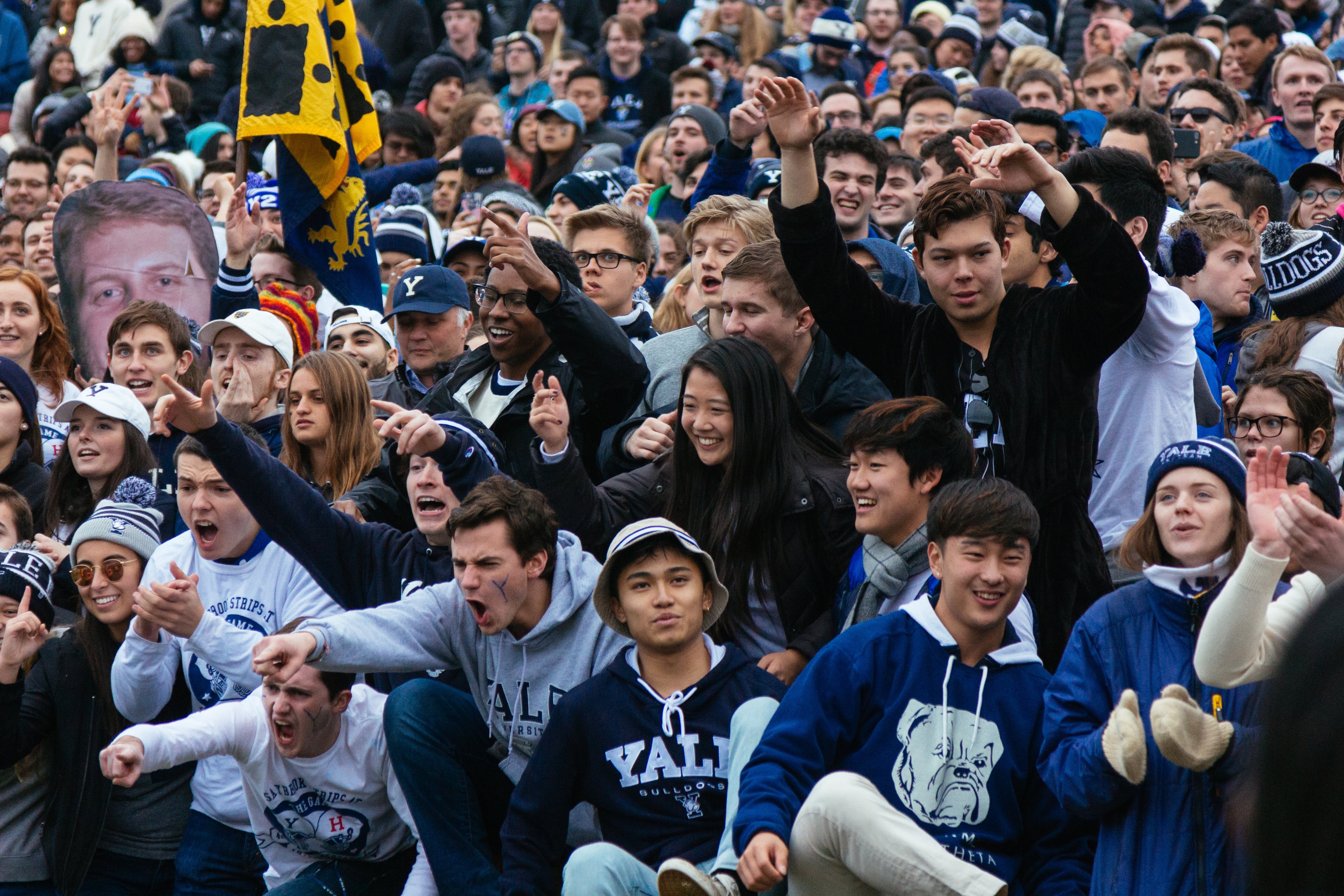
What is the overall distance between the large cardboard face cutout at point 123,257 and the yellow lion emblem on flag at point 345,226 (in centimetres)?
65

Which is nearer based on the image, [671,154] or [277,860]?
[277,860]

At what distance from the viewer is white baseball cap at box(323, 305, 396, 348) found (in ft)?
22.7

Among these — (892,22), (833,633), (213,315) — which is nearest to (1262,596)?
(833,633)

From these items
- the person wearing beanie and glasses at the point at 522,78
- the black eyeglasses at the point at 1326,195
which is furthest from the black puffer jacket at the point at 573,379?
the person wearing beanie and glasses at the point at 522,78

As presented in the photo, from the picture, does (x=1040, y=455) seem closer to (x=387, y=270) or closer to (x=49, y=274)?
(x=387, y=270)

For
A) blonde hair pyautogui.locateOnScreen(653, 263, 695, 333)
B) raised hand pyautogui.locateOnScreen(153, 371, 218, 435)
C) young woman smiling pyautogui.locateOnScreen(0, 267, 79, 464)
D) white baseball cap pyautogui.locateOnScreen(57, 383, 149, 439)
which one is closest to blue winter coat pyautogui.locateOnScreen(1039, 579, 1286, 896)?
raised hand pyautogui.locateOnScreen(153, 371, 218, 435)

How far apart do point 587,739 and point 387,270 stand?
16.1 ft

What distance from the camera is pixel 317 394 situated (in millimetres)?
5766

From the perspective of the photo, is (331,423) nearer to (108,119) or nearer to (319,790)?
(319,790)

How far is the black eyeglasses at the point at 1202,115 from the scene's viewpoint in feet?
27.2

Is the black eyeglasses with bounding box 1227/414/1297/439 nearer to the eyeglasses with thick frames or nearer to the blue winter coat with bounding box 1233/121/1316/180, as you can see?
the eyeglasses with thick frames

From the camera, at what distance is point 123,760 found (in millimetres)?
4270

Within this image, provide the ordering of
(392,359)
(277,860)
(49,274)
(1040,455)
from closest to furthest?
1. (1040,455)
2. (277,860)
3. (392,359)
4. (49,274)

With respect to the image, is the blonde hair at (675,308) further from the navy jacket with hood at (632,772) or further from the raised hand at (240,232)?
the navy jacket with hood at (632,772)
